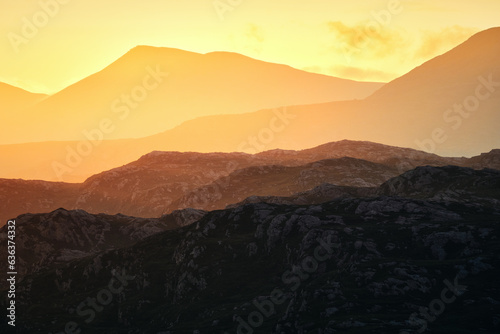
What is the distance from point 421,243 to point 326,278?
25.5 m

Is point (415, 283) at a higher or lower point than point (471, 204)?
lower

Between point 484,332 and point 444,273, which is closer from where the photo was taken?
point 484,332

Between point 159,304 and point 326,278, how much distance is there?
53899mm

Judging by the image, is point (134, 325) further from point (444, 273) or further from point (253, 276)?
point (444, 273)

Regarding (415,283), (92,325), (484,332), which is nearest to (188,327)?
(92,325)

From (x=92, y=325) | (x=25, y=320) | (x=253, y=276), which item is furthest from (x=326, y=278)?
(x=25, y=320)

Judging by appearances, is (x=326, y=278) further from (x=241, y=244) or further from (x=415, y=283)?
(x=241, y=244)

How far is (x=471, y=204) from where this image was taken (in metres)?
184

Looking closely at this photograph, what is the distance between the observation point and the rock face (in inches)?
4855

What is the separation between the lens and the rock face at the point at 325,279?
123 meters

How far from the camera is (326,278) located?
146m

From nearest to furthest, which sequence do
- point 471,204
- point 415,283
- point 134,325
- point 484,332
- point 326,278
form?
point 484,332 < point 415,283 < point 326,278 < point 134,325 < point 471,204

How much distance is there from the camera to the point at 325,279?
14525 cm

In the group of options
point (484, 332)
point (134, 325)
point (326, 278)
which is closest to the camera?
point (484, 332)
